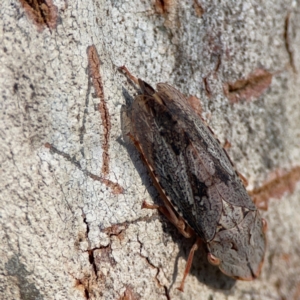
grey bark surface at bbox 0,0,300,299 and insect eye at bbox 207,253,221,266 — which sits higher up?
grey bark surface at bbox 0,0,300,299

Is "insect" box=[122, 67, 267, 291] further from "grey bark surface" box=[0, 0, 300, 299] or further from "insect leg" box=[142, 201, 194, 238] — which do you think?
"grey bark surface" box=[0, 0, 300, 299]

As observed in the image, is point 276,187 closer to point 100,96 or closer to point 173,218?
point 173,218

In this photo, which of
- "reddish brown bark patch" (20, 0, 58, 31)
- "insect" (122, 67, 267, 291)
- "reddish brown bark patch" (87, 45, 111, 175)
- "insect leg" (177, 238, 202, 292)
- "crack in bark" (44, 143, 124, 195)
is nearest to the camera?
"reddish brown bark patch" (20, 0, 58, 31)

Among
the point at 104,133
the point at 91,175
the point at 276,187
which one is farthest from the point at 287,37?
the point at 91,175

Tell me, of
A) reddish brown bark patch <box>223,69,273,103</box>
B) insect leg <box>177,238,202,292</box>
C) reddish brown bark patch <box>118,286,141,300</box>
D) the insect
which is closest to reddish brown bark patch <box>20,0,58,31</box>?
the insect

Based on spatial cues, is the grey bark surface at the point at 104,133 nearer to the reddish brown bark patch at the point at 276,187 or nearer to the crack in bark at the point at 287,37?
the crack in bark at the point at 287,37

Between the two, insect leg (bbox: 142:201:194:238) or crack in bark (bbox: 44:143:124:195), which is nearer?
crack in bark (bbox: 44:143:124:195)
